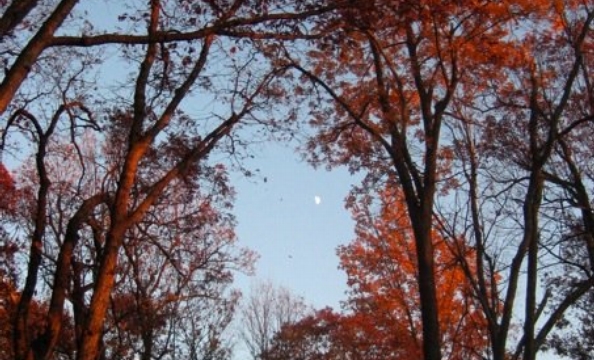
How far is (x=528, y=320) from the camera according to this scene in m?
11.3

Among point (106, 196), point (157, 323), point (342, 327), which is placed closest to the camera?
point (106, 196)

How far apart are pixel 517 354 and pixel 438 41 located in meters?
5.11

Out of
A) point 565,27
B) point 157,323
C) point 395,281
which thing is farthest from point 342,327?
point 565,27

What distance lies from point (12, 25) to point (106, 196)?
3.79 m

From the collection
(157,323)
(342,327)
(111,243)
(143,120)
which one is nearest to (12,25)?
(111,243)

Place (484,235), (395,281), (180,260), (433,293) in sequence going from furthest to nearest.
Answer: (395,281) → (180,260) → (484,235) → (433,293)

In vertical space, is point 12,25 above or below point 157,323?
below

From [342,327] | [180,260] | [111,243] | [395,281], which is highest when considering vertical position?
[342,327]

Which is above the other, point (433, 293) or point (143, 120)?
point (143, 120)

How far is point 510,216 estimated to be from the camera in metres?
14.5

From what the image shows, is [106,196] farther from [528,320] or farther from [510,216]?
[510,216]

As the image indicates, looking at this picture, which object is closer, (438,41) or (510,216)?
(438,41)

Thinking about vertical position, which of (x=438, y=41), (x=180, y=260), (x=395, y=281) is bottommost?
(x=180, y=260)

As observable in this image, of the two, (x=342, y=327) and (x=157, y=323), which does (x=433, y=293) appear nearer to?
(x=157, y=323)
